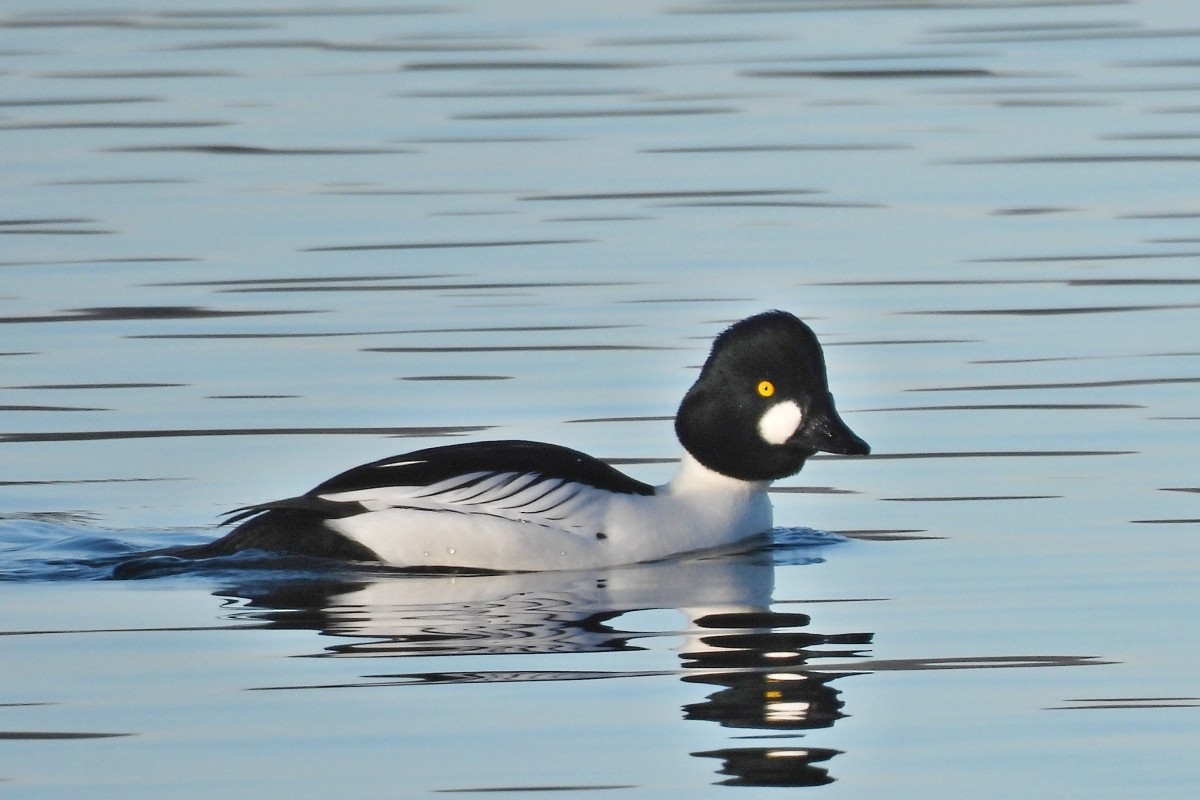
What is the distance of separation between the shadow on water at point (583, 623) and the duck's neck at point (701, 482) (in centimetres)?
23

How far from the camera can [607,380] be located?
1135 centimetres

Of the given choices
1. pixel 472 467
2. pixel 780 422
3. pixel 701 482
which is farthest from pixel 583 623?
pixel 780 422

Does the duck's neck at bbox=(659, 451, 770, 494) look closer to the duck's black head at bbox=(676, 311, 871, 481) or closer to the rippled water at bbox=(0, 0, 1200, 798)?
the duck's black head at bbox=(676, 311, 871, 481)

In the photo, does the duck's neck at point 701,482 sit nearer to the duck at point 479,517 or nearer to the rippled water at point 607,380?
the duck at point 479,517

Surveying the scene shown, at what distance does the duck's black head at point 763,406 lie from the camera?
30.1 feet

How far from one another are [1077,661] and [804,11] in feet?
57.2

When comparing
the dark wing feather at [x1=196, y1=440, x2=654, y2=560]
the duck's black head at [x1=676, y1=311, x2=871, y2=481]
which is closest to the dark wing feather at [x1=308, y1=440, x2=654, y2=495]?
the dark wing feather at [x1=196, y1=440, x2=654, y2=560]

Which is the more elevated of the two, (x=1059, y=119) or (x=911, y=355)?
(x=1059, y=119)

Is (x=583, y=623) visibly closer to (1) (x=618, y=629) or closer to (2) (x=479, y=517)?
(1) (x=618, y=629)

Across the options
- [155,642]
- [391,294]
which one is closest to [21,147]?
[391,294]

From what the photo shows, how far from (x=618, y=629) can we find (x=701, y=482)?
1.73 metres

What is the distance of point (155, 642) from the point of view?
7.45 metres

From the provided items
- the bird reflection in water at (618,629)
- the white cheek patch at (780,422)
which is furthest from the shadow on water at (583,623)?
the white cheek patch at (780,422)

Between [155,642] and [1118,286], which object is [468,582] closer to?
[155,642]
